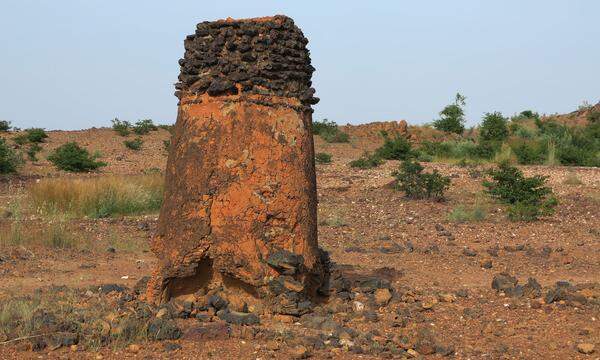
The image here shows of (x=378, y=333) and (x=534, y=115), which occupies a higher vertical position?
(x=534, y=115)

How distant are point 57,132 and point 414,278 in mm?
26323

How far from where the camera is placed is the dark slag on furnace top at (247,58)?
19.1 ft

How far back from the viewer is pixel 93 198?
12.2 m

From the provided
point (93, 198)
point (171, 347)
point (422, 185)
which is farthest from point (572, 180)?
point (171, 347)

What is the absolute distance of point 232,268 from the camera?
568cm

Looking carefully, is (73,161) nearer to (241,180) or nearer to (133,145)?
(133,145)

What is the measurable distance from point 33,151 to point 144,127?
7.62 metres

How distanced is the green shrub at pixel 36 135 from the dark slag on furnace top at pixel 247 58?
75.0ft

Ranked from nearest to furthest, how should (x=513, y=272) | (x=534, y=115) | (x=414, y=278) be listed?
(x=414, y=278)
(x=513, y=272)
(x=534, y=115)

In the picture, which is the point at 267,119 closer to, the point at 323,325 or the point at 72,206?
the point at 323,325

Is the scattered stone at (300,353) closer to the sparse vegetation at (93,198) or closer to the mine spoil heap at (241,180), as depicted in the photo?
the mine spoil heap at (241,180)

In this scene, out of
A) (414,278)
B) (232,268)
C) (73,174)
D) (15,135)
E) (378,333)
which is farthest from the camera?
(15,135)

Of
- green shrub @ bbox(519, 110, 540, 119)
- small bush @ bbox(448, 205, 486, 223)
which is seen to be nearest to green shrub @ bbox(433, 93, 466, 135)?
green shrub @ bbox(519, 110, 540, 119)

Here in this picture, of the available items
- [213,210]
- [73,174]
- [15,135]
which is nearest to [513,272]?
[213,210]
